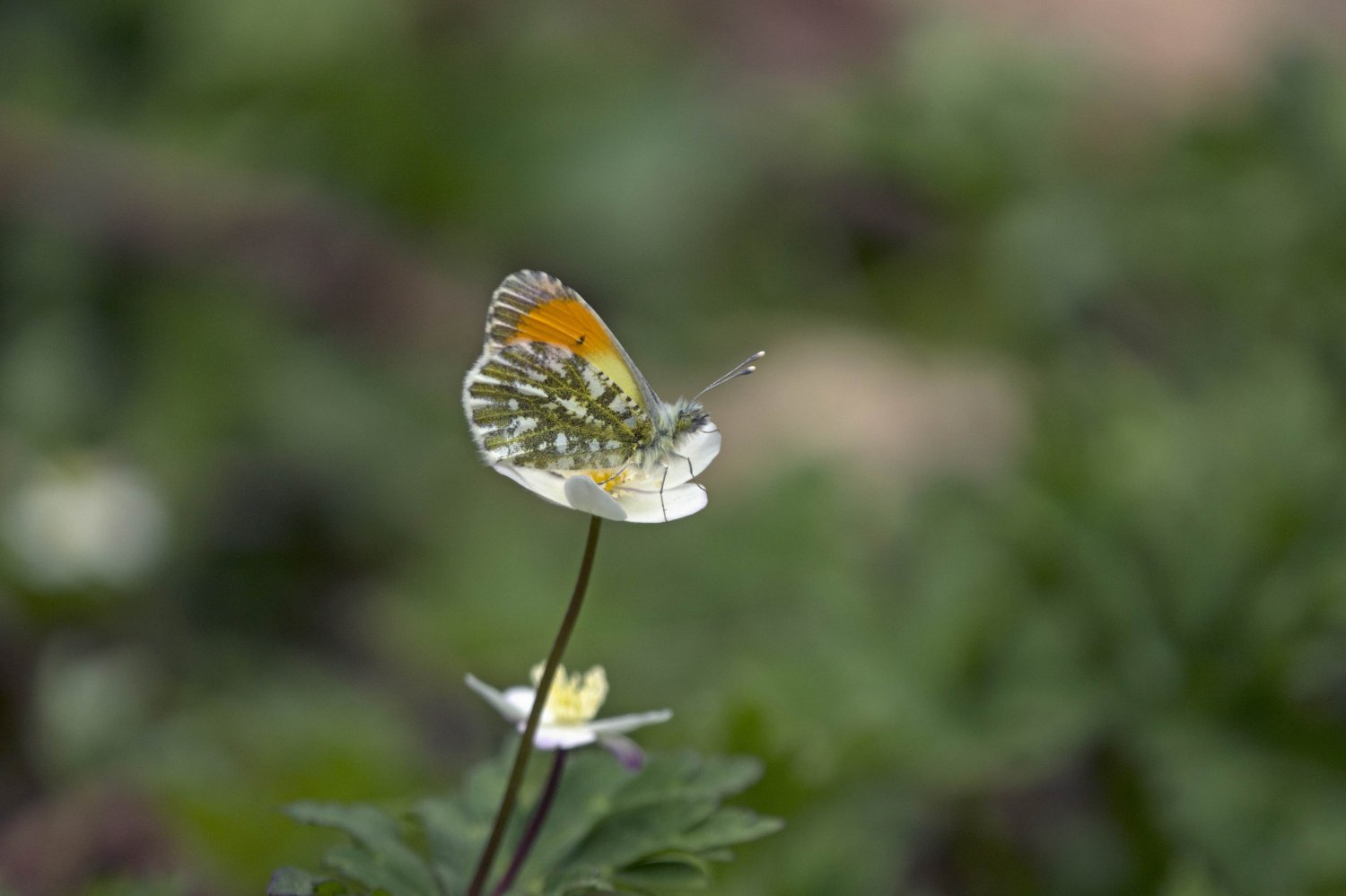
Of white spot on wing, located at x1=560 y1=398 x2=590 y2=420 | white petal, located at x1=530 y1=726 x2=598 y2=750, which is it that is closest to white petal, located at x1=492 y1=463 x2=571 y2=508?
white spot on wing, located at x1=560 y1=398 x2=590 y2=420

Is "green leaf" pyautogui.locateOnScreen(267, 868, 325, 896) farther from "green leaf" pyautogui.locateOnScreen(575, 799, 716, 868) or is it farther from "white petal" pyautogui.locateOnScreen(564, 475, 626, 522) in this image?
"white petal" pyautogui.locateOnScreen(564, 475, 626, 522)

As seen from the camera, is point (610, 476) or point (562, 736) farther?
point (610, 476)

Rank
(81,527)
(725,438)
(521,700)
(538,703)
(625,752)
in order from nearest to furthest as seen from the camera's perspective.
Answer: (538,703) → (625,752) → (521,700) → (81,527) → (725,438)

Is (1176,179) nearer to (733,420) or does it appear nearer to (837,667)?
(733,420)

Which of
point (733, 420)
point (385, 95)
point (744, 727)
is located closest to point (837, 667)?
point (744, 727)

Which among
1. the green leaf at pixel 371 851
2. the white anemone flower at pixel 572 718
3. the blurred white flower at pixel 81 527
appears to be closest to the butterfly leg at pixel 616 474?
the white anemone flower at pixel 572 718

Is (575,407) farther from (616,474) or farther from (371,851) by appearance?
(371,851)

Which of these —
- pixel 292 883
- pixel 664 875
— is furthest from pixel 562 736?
pixel 292 883

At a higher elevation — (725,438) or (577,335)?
(725,438)
